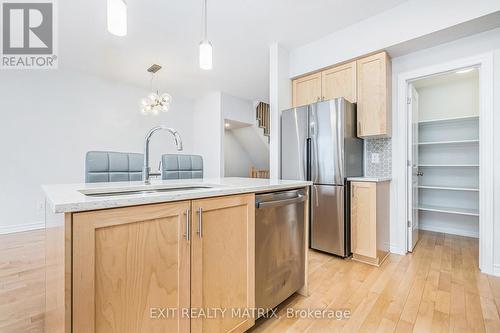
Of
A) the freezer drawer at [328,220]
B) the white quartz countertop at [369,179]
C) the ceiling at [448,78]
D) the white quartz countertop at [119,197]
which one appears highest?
the ceiling at [448,78]

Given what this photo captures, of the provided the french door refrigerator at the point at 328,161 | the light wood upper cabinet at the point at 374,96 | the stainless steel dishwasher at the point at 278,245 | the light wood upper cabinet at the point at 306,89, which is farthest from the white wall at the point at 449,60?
the stainless steel dishwasher at the point at 278,245

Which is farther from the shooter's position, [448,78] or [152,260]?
[448,78]

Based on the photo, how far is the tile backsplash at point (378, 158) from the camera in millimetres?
2744

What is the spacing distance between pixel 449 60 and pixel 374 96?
777 millimetres

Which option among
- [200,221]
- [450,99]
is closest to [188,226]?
[200,221]

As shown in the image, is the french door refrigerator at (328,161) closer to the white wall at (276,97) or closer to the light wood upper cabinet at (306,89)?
the white wall at (276,97)

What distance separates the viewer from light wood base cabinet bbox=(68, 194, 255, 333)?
0.76 m

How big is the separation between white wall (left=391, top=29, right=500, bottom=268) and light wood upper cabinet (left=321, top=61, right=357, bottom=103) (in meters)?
0.49

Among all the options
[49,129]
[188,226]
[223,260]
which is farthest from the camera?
[49,129]

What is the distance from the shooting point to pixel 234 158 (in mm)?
7062

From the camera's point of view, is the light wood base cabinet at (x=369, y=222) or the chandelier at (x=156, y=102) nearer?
the light wood base cabinet at (x=369, y=222)

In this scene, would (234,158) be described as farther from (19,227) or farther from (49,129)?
(19,227)

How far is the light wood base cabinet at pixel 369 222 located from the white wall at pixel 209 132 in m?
3.24

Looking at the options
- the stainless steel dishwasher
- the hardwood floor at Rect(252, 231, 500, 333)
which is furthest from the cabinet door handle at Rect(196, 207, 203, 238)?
the hardwood floor at Rect(252, 231, 500, 333)
